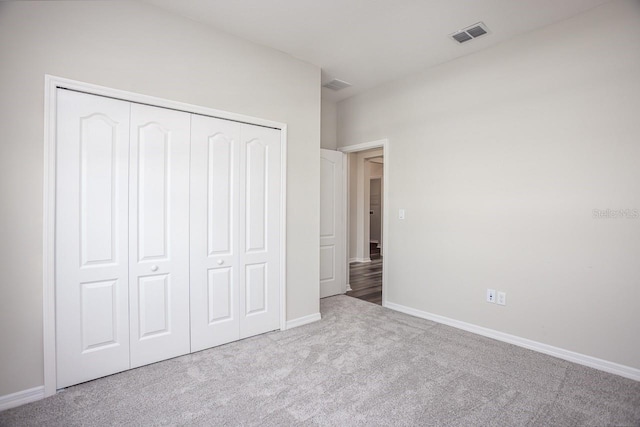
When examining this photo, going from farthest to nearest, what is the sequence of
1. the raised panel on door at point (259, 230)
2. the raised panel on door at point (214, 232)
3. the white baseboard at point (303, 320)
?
the white baseboard at point (303, 320) < the raised panel on door at point (259, 230) < the raised panel on door at point (214, 232)

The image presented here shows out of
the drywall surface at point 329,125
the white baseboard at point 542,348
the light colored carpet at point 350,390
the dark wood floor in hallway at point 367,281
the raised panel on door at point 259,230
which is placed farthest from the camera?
the drywall surface at point 329,125

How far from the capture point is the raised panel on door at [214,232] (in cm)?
270

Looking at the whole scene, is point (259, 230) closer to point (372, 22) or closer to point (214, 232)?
point (214, 232)

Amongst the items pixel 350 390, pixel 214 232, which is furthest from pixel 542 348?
pixel 214 232

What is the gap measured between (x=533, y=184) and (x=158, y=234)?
3.28m

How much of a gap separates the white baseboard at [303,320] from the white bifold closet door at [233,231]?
0.49 feet

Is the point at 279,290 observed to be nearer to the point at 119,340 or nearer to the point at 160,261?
the point at 160,261

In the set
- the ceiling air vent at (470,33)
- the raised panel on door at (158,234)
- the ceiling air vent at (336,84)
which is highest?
the ceiling air vent at (336,84)

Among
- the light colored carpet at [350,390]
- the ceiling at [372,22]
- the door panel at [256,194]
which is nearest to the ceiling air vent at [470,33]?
the ceiling at [372,22]

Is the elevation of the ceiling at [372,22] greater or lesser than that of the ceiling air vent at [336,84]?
lesser

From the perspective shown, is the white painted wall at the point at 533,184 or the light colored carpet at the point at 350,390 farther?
the white painted wall at the point at 533,184

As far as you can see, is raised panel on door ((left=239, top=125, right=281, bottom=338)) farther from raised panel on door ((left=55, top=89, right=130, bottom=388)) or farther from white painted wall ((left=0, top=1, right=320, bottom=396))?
raised panel on door ((left=55, top=89, right=130, bottom=388))

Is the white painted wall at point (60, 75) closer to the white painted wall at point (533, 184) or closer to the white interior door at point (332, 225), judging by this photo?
the white interior door at point (332, 225)

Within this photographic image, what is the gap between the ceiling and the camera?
97.2 inches
